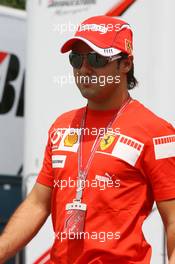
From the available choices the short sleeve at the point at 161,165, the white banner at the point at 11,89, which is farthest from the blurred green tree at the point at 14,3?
the short sleeve at the point at 161,165

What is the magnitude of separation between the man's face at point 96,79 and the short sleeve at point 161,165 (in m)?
A: 0.25

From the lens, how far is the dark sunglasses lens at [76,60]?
3504 millimetres

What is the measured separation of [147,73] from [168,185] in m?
1.94

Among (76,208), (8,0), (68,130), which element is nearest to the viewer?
(76,208)

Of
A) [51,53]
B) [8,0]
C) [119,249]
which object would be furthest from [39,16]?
[8,0]

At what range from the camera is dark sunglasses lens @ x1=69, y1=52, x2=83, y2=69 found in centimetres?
350

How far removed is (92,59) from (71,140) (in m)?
0.30

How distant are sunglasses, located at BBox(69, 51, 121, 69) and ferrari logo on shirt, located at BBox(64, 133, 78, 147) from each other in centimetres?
25

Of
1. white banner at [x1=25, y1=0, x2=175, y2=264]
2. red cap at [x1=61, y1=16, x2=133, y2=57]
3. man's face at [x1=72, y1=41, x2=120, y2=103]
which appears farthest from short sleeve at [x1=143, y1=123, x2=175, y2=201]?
white banner at [x1=25, y1=0, x2=175, y2=264]

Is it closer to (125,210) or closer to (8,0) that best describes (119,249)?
(125,210)

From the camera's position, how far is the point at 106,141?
3408 mm

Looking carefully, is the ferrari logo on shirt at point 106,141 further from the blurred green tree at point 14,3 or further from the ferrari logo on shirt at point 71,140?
the blurred green tree at point 14,3

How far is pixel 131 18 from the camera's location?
5.38 meters

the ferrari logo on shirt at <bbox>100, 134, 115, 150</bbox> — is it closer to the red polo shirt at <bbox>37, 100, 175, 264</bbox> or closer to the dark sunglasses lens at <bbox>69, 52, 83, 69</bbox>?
the red polo shirt at <bbox>37, 100, 175, 264</bbox>
